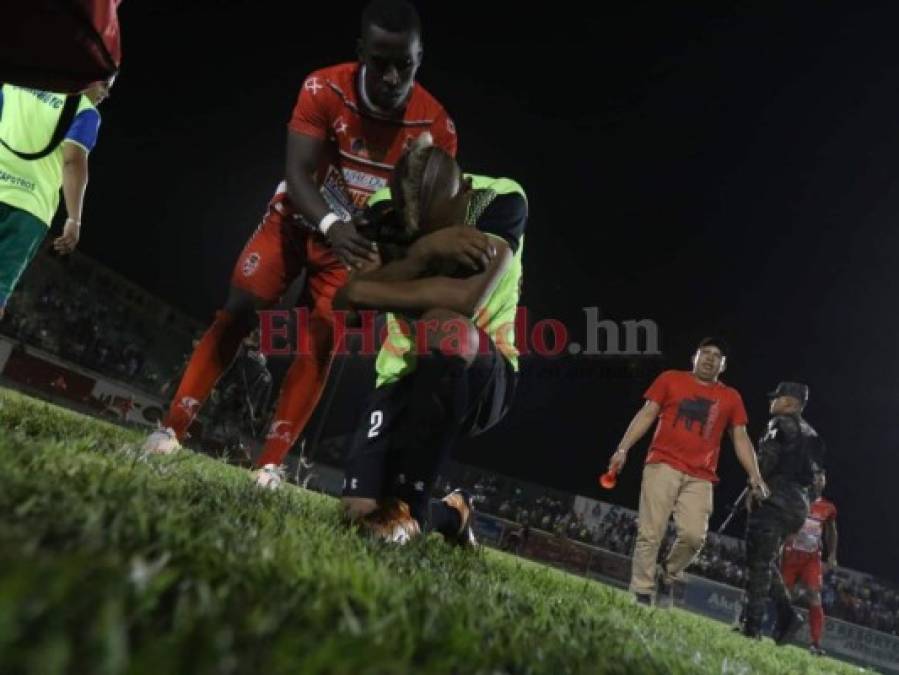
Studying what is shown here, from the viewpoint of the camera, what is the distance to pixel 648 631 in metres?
Result: 2.14

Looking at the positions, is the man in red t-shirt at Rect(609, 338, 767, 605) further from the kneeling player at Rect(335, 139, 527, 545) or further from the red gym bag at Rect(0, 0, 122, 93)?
the red gym bag at Rect(0, 0, 122, 93)

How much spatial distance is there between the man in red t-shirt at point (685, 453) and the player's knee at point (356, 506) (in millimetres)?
3437

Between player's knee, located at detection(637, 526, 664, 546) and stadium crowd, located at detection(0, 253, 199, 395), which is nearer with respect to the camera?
player's knee, located at detection(637, 526, 664, 546)

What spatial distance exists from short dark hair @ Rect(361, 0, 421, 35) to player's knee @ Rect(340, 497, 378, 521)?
2.47 meters

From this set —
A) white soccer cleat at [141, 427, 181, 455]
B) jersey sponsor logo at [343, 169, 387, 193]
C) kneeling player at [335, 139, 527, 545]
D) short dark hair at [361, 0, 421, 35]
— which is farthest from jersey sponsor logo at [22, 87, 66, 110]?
kneeling player at [335, 139, 527, 545]

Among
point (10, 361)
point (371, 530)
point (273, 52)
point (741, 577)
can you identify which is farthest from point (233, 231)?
point (371, 530)

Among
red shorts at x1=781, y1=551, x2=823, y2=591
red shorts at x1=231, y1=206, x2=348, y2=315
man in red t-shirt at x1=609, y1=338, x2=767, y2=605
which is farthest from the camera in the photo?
red shorts at x1=781, y1=551, x2=823, y2=591

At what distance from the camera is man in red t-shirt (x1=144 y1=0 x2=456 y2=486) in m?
3.98

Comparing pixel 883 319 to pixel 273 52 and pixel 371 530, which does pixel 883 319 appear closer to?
pixel 273 52

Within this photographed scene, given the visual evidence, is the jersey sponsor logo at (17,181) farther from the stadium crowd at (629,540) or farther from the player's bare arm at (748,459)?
the stadium crowd at (629,540)

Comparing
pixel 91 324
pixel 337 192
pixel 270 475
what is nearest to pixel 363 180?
pixel 337 192

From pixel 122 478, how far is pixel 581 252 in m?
33.6

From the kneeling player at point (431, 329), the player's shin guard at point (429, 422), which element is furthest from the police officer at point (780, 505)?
the player's shin guard at point (429, 422)

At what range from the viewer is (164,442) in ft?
11.9
